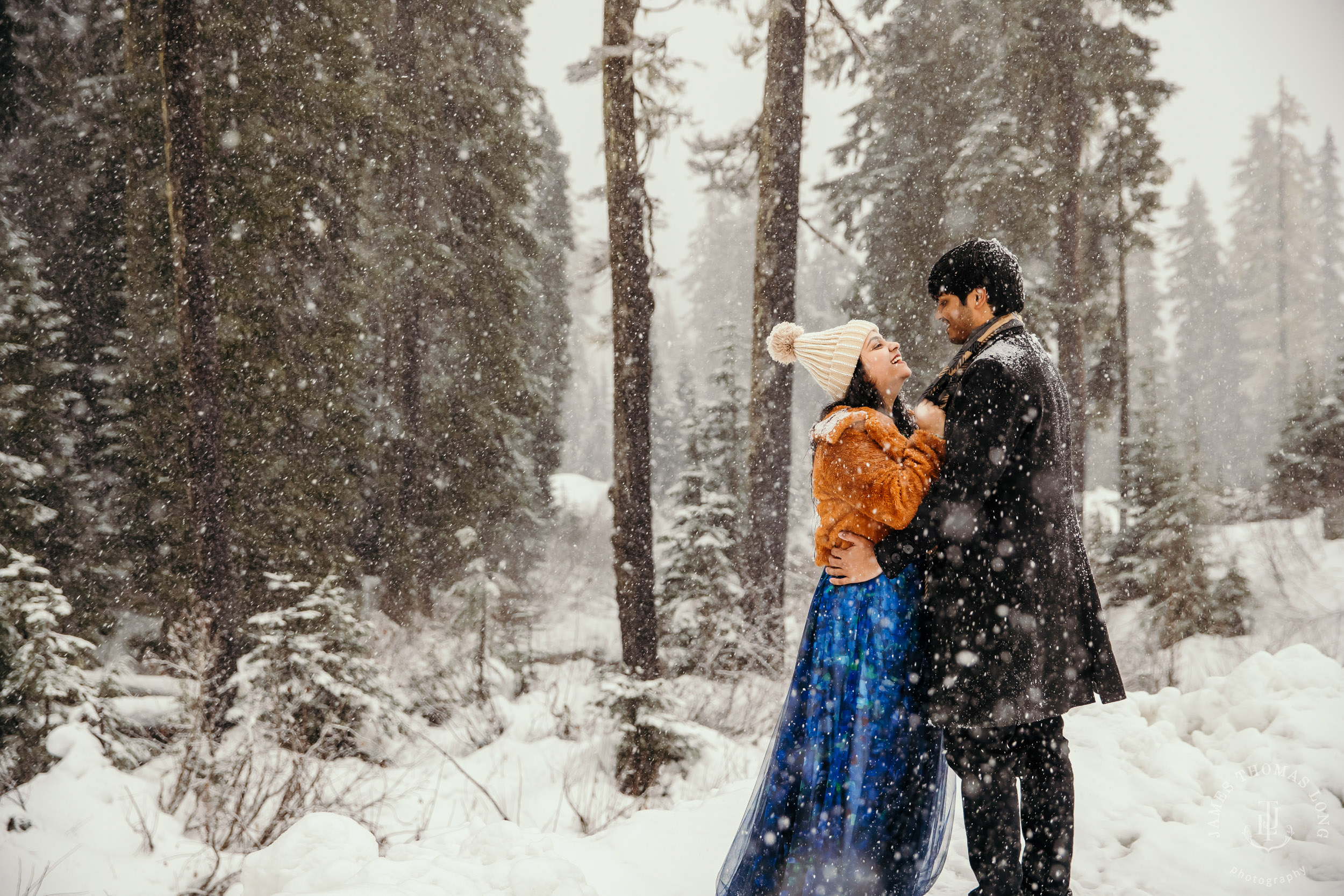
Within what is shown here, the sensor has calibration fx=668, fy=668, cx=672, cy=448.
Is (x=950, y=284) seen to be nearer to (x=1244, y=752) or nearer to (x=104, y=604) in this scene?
(x=1244, y=752)

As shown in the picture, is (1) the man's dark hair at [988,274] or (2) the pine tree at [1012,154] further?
(2) the pine tree at [1012,154]

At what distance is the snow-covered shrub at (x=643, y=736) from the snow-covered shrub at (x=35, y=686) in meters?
3.57

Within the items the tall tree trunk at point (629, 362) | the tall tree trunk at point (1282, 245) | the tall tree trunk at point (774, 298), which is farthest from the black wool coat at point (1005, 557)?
the tall tree trunk at point (1282, 245)

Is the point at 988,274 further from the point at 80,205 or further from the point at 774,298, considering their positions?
the point at 80,205

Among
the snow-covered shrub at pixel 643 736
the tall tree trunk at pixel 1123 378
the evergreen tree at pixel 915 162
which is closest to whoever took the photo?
the snow-covered shrub at pixel 643 736

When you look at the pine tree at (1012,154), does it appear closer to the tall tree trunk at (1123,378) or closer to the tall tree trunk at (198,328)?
the tall tree trunk at (1123,378)

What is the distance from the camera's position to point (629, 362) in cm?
670

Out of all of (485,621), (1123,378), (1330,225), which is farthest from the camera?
(1330,225)

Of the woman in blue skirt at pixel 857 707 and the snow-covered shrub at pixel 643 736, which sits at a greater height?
the woman in blue skirt at pixel 857 707

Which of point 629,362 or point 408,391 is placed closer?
point 629,362

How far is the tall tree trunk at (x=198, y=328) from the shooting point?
705 cm

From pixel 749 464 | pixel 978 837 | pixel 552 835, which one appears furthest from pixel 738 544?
pixel 978 837

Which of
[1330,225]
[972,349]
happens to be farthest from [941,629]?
[1330,225]

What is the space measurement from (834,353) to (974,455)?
0.62 m
